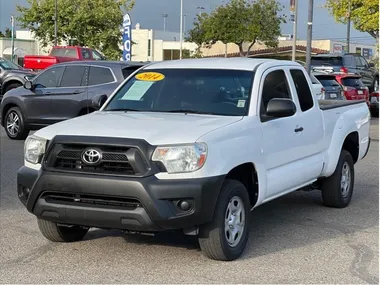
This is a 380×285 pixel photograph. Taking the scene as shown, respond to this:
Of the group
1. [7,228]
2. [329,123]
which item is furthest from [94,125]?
[329,123]

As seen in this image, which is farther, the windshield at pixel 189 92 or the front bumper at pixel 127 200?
the windshield at pixel 189 92

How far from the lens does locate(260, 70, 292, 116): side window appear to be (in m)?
6.69

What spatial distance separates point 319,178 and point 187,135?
301cm

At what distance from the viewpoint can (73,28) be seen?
154ft

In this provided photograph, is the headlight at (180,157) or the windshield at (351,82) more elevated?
the windshield at (351,82)

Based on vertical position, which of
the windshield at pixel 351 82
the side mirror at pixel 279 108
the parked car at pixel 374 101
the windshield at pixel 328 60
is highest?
the windshield at pixel 328 60

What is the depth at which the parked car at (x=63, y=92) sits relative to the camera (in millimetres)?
13584

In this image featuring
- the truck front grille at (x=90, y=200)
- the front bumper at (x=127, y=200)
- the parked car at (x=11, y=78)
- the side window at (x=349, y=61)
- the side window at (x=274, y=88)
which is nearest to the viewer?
the front bumper at (x=127, y=200)

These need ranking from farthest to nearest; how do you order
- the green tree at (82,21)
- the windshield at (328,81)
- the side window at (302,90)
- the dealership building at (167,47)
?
the dealership building at (167,47) → the green tree at (82,21) → the windshield at (328,81) → the side window at (302,90)

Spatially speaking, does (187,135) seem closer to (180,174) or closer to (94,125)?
(180,174)

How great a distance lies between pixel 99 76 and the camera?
1370 cm

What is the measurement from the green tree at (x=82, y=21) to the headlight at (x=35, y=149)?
4059cm

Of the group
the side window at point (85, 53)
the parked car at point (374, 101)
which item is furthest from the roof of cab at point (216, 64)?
the side window at point (85, 53)

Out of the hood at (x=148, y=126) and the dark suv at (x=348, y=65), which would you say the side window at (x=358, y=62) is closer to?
the dark suv at (x=348, y=65)
